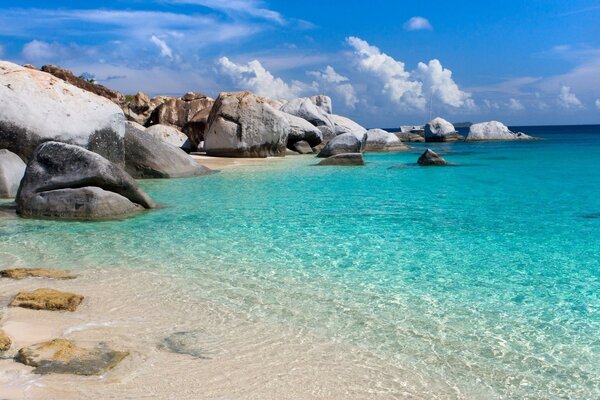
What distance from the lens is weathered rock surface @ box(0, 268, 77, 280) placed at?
22.0 feet

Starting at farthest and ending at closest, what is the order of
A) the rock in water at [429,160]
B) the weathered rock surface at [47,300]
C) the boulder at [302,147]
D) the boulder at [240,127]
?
the boulder at [302,147], the boulder at [240,127], the rock in water at [429,160], the weathered rock surface at [47,300]

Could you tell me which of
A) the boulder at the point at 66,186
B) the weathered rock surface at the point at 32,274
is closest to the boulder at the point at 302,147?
the boulder at the point at 66,186

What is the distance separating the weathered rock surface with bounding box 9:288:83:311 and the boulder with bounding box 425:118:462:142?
217ft

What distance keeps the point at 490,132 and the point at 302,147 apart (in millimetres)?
44364

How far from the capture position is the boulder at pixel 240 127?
92.9 ft

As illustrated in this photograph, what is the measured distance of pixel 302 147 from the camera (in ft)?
113

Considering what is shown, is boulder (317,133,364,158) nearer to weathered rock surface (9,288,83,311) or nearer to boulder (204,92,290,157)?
boulder (204,92,290,157)

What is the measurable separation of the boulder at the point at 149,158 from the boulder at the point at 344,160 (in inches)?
316

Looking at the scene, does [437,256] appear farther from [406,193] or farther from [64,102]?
[64,102]

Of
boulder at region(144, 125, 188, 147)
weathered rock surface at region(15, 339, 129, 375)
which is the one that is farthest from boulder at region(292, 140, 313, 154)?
weathered rock surface at region(15, 339, 129, 375)

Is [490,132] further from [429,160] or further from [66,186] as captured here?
[66,186]

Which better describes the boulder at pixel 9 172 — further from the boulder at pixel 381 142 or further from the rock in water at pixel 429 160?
the boulder at pixel 381 142

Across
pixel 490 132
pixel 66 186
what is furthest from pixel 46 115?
pixel 490 132

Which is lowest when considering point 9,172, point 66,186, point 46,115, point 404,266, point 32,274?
point 404,266
